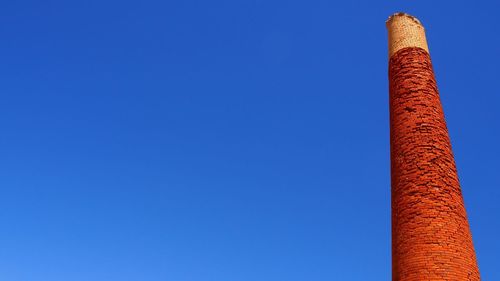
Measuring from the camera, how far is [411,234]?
7137mm

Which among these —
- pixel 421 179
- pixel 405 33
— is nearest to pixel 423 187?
pixel 421 179

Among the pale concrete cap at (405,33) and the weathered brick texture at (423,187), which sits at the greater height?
the pale concrete cap at (405,33)

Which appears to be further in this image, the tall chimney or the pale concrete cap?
the pale concrete cap

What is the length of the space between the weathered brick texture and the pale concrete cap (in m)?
0.19

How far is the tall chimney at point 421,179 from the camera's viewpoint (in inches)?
270

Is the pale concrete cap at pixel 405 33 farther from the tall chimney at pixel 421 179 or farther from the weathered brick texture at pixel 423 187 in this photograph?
the weathered brick texture at pixel 423 187

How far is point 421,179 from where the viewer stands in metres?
7.47

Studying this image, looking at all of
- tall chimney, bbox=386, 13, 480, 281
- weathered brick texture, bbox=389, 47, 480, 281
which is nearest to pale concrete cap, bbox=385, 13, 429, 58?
tall chimney, bbox=386, 13, 480, 281

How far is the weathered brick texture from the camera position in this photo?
684cm

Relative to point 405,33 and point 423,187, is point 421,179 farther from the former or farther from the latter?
Result: point 405,33

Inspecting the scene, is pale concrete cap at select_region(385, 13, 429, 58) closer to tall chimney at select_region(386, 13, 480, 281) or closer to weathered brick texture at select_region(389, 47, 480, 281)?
tall chimney at select_region(386, 13, 480, 281)

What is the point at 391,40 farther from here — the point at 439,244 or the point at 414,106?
the point at 439,244

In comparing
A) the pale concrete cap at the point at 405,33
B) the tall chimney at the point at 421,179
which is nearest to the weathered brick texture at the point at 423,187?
the tall chimney at the point at 421,179

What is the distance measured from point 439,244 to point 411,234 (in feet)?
1.39
